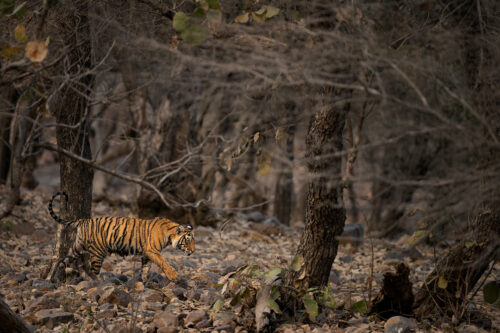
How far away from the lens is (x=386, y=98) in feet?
9.56

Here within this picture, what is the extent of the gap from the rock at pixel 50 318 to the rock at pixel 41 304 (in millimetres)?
139

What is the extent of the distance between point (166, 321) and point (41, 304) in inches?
48.7

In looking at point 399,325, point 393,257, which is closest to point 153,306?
point 399,325

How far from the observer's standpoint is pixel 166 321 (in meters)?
4.50

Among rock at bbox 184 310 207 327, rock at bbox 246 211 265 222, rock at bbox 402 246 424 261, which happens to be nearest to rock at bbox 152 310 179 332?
rock at bbox 184 310 207 327

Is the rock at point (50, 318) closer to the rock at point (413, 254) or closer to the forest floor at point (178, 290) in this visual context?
the forest floor at point (178, 290)

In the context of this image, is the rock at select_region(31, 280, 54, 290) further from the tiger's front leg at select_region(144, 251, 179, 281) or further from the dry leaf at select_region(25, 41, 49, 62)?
the dry leaf at select_region(25, 41, 49, 62)

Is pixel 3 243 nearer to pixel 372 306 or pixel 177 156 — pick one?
pixel 177 156

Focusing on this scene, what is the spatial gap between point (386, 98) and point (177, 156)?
6.99 m

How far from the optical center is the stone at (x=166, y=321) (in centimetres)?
446

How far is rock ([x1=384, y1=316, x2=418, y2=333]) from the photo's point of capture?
4480 mm

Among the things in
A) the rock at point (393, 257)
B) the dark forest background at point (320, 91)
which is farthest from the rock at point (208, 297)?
the rock at point (393, 257)

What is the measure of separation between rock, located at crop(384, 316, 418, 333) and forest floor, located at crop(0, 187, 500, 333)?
6.8 inches

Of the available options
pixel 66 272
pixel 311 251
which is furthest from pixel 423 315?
pixel 66 272
